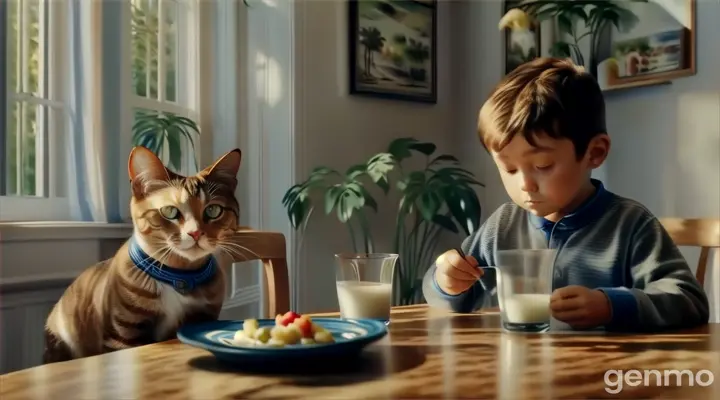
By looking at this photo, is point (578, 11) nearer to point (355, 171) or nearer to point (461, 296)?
point (355, 171)

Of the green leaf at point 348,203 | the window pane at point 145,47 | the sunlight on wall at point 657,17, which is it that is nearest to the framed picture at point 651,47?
the sunlight on wall at point 657,17

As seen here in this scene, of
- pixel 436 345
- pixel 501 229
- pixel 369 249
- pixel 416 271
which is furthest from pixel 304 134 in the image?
pixel 436 345

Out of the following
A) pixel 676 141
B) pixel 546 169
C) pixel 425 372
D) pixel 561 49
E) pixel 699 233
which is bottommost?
pixel 425 372

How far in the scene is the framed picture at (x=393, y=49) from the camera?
7.97 feet

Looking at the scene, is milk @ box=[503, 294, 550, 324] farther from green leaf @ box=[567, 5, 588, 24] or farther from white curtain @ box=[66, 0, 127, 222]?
green leaf @ box=[567, 5, 588, 24]

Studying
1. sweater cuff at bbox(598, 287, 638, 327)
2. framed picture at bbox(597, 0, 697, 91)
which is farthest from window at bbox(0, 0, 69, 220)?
framed picture at bbox(597, 0, 697, 91)

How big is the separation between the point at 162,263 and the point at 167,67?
119 cm

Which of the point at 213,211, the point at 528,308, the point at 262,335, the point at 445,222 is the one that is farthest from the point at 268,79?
the point at 262,335

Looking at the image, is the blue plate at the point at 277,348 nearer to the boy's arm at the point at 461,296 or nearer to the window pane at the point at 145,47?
the boy's arm at the point at 461,296

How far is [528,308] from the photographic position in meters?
→ 0.96

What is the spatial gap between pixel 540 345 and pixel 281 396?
0.37m

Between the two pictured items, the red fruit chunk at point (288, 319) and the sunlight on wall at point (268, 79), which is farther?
the sunlight on wall at point (268, 79)

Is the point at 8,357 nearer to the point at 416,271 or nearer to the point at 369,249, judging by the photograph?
the point at 369,249

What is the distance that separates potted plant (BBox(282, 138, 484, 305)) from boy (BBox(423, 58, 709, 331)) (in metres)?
0.90
